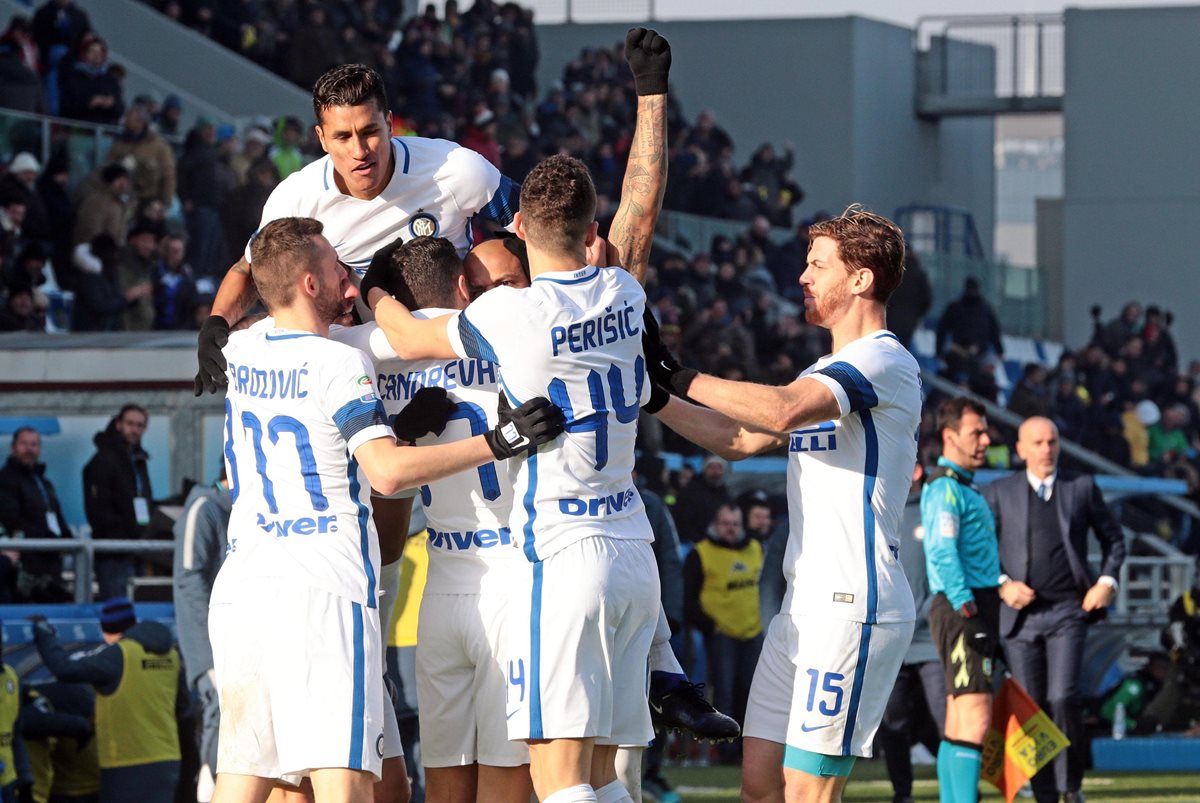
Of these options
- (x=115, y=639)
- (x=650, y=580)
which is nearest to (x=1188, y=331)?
(x=115, y=639)

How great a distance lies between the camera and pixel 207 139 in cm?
1526

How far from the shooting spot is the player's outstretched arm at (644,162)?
6.29 meters

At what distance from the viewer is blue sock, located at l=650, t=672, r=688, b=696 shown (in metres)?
6.29

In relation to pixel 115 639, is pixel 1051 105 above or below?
above

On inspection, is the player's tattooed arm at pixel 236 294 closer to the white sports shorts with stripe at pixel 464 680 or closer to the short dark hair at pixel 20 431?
the white sports shorts with stripe at pixel 464 680

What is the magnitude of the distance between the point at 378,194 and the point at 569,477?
1.38 meters

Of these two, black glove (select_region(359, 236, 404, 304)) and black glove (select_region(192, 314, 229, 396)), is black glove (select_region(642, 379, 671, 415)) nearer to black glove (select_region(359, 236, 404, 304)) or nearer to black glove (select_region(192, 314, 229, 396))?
black glove (select_region(359, 236, 404, 304))

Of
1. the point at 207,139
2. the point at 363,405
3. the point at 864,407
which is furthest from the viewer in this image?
the point at 207,139

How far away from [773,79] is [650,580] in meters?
25.0

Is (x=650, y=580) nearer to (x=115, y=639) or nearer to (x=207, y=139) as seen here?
(x=115, y=639)

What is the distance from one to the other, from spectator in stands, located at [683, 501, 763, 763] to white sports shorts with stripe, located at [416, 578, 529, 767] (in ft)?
23.1

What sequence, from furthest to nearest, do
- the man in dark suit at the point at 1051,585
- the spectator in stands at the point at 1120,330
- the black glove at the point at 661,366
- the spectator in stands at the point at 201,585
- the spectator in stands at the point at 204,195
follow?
the spectator in stands at the point at 1120,330 → the spectator in stands at the point at 204,195 → the man in dark suit at the point at 1051,585 → the spectator in stands at the point at 201,585 → the black glove at the point at 661,366

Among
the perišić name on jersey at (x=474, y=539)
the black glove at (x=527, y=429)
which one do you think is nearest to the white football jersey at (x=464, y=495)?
the perišić name on jersey at (x=474, y=539)

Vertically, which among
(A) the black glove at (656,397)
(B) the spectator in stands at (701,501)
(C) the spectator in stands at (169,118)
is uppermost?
(C) the spectator in stands at (169,118)
